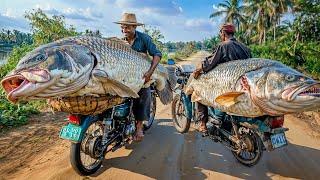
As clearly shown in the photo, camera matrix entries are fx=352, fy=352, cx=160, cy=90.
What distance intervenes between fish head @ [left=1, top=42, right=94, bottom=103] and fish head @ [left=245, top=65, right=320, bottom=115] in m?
1.89

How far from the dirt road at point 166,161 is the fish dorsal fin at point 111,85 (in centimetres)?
114

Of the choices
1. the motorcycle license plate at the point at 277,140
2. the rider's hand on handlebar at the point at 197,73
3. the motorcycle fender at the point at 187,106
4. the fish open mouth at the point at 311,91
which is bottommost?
the motorcycle license plate at the point at 277,140

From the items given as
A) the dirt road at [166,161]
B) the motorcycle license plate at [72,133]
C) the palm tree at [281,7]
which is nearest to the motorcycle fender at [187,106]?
the dirt road at [166,161]

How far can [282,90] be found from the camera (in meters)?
3.82

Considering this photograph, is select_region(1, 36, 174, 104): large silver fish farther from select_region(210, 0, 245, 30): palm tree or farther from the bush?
select_region(210, 0, 245, 30): palm tree

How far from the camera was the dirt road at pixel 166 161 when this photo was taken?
4.54 metres

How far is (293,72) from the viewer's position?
12.9ft

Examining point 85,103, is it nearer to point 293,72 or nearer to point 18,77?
point 18,77

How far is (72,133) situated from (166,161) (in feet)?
5.05

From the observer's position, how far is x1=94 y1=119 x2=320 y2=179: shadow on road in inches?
184

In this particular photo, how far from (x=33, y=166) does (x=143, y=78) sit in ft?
6.16

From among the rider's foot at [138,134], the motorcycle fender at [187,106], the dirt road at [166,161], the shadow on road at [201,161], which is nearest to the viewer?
the dirt road at [166,161]

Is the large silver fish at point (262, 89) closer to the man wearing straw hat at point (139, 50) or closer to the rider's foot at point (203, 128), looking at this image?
the rider's foot at point (203, 128)

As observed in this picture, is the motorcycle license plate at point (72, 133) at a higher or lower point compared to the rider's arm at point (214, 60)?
lower
